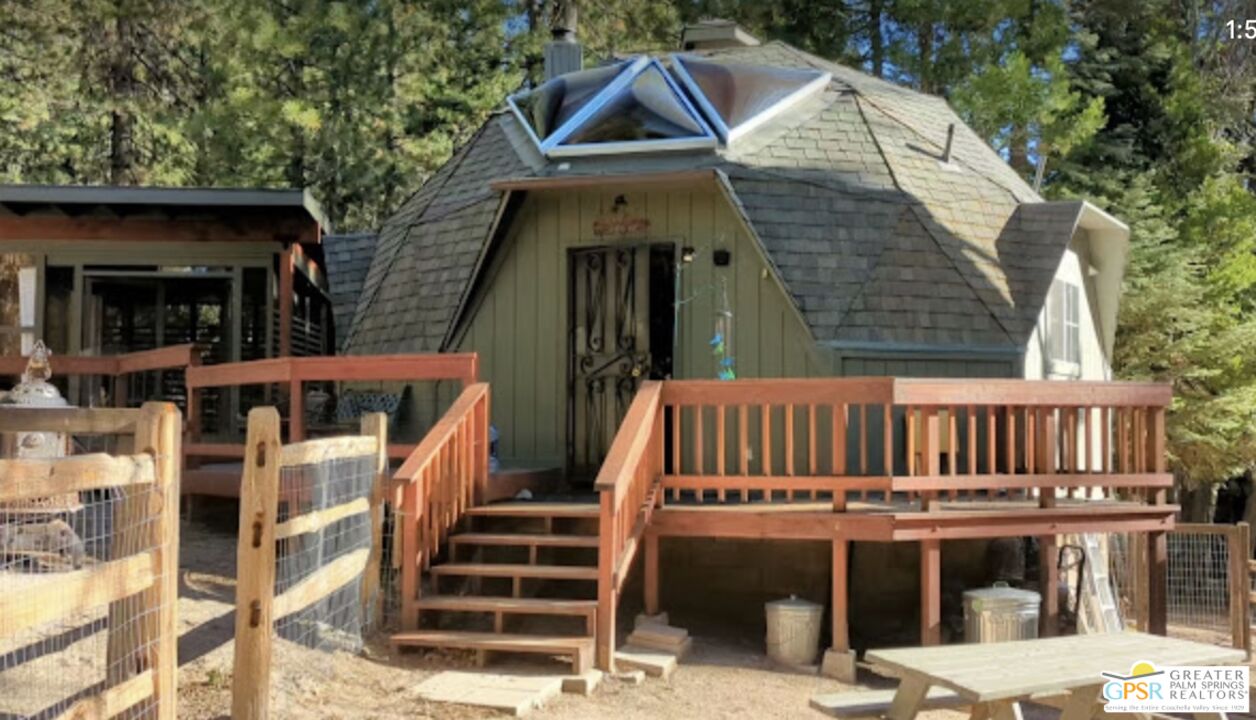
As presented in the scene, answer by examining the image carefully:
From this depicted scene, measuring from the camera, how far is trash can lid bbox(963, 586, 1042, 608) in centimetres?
→ 762

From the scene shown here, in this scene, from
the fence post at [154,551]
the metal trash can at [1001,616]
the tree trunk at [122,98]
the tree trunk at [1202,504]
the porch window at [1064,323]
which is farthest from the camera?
the tree trunk at [1202,504]

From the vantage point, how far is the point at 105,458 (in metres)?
3.76

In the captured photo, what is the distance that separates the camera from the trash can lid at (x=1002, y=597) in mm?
7625

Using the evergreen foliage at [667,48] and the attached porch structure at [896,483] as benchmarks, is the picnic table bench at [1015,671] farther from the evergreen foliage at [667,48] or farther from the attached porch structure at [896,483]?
the evergreen foliage at [667,48]

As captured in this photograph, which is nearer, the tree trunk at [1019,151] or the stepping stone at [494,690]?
the stepping stone at [494,690]

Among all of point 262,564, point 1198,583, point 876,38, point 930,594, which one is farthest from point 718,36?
point 262,564

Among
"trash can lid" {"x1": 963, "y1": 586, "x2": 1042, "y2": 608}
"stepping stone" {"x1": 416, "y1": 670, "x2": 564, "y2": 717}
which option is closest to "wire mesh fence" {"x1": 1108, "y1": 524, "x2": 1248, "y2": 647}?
"trash can lid" {"x1": 963, "y1": 586, "x2": 1042, "y2": 608}

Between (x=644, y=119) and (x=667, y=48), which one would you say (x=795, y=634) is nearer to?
(x=644, y=119)

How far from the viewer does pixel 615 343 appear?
10445 millimetres

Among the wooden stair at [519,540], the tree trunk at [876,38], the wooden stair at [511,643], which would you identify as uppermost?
the tree trunk at [876,38]

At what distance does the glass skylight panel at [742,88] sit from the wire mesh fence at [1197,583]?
5371 mm

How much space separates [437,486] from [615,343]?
3220 mm

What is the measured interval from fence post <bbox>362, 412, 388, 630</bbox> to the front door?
3.31 m

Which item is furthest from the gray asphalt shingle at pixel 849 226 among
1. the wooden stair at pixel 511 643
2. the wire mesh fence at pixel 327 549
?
the wire mesh fence at pixel 327 549
